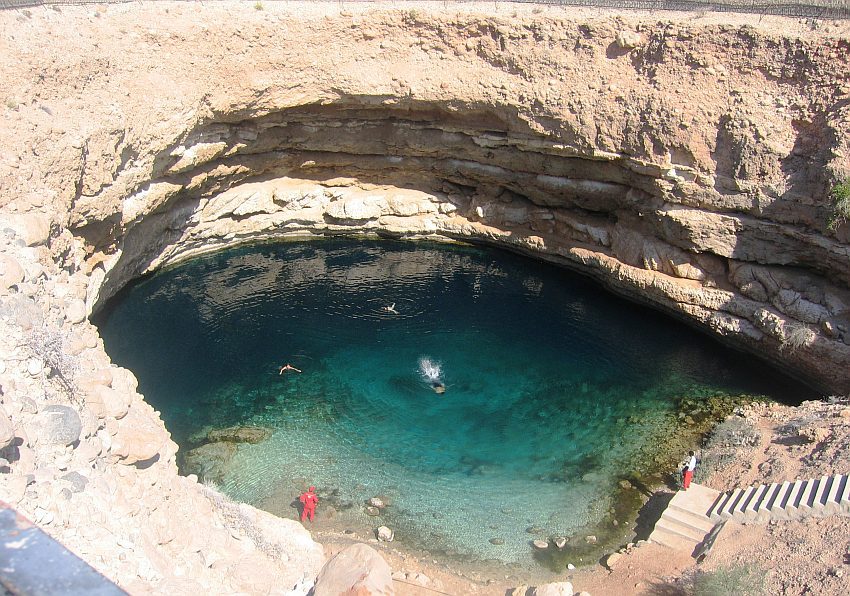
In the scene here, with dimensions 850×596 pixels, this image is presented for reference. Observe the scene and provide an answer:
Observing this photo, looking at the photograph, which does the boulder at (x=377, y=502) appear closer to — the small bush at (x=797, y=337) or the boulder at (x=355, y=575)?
the boulder at (x=355, y=575)

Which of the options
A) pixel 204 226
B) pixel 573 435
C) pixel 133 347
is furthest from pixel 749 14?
pixel 133 347

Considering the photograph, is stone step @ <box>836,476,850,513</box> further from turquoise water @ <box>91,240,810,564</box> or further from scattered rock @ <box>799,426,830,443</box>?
turquoise water @ <box>91,240,810,564</box>

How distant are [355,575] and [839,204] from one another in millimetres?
18885

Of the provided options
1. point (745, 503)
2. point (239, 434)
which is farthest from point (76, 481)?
point (745, 503)

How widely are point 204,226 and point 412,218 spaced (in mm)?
9982

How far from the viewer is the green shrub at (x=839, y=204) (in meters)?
21.1

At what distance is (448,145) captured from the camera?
30.4m

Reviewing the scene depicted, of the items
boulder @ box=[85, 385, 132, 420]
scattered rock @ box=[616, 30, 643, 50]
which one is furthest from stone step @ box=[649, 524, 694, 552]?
scattered rock @ box=[616, 30, 643, 50]

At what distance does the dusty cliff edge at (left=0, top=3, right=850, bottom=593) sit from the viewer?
62.9 ft

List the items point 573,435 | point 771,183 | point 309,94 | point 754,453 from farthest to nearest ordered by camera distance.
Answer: point 309,94
point 771,183
point 573,435
point 754,453

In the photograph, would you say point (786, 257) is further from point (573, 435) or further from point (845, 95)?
point (573, 435)

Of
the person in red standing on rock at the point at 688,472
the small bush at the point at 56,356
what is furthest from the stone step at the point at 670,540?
the small bush at the point at 56,356

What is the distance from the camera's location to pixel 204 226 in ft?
100

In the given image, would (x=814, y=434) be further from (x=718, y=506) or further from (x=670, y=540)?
(x=670, y=540)
